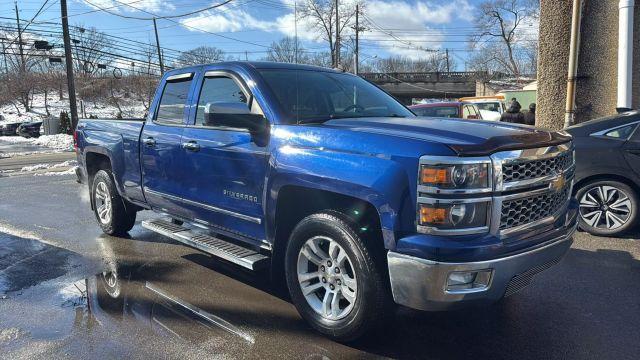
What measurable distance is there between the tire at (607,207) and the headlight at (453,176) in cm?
367

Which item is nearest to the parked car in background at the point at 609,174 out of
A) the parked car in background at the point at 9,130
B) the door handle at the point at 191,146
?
the door handle at the point at 191,146

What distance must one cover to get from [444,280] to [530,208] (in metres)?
0.81

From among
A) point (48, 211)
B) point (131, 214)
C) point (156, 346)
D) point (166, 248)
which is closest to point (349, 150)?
point (156, 346)

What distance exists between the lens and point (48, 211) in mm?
7750

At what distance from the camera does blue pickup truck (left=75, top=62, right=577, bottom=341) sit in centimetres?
270

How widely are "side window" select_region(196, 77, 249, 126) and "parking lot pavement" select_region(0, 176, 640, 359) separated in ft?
5.21

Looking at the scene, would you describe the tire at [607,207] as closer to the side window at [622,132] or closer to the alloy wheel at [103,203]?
the side window at [622,132]

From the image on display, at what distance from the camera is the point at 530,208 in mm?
3012

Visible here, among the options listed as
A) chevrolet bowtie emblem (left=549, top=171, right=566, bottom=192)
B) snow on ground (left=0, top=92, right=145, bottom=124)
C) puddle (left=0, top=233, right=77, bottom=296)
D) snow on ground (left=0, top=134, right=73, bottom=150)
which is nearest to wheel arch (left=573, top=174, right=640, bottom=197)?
chevrolet bowtie emblem (left=549, top=171, right=566, bottom=192)

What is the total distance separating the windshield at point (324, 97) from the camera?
3.80 metres

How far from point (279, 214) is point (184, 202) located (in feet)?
4.31

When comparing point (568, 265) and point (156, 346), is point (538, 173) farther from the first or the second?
point (156, 346)

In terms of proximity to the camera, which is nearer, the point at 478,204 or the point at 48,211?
the point at 478,204

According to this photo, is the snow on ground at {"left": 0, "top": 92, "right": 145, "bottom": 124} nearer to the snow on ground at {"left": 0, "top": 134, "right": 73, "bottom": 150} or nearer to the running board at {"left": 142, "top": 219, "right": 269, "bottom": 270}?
the snow on ground at {"left": 0, "top": 134, "right": 73, "bottom": 150}
